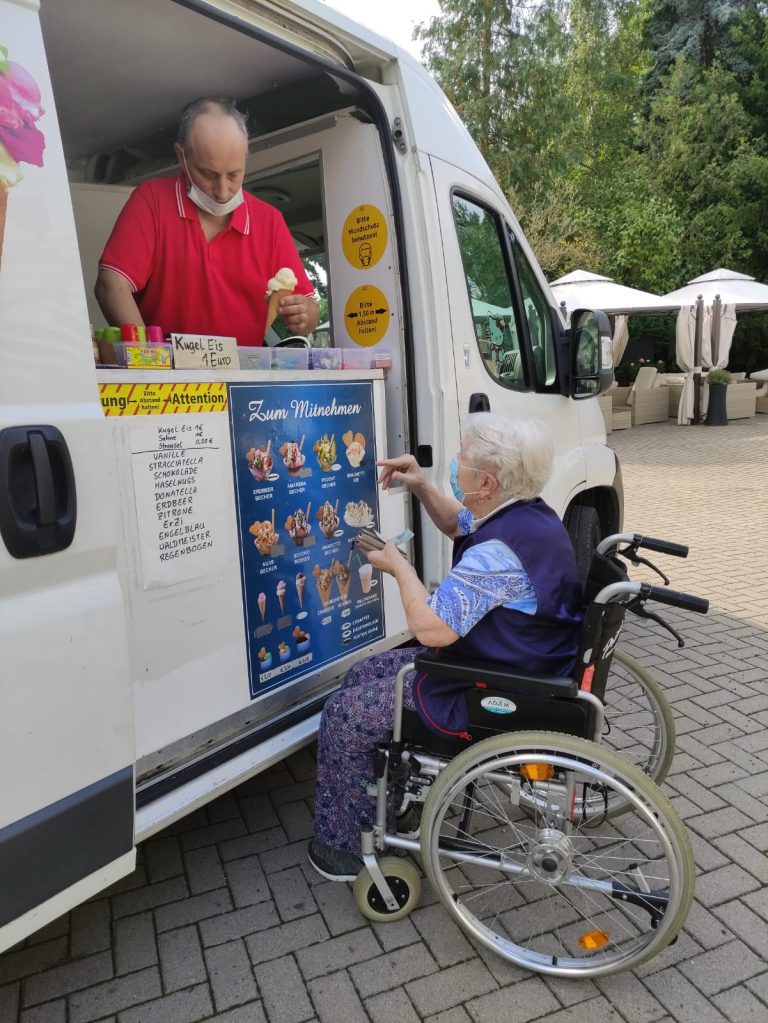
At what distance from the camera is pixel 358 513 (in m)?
2.85

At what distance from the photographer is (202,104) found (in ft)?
8.79

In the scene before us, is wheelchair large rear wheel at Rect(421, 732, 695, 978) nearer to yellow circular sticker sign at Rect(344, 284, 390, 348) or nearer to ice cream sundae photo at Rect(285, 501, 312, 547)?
ice cream sundae photo at Rect(285, 501, 312, 547)

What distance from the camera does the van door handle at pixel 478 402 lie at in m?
3.14

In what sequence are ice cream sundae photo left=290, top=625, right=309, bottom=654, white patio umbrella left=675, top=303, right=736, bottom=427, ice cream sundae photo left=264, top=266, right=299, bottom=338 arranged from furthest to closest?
white patio umbrella left=675, top=303, right=736, bottom=427, ice cream sundae photo left=264, top=266, right=299, bottom=338, ice cream sundae photo left=290, top=625, right=309, bottom=654

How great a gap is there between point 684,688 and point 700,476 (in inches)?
267

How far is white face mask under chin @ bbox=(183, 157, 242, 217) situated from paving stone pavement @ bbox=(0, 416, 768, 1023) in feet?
7.11

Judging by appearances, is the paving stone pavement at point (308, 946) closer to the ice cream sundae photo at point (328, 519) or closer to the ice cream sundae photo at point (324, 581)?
the ice cream sundae photo at point (324, 581)

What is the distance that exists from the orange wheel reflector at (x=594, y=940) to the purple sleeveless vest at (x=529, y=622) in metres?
0.65

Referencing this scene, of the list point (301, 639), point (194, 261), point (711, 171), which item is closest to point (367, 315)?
point (194, 261)

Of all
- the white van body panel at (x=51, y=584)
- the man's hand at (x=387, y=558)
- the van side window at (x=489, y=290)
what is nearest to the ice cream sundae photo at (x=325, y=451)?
the man's hand at (x=387, y=558)

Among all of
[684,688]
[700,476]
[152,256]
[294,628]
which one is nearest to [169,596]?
[294,628]

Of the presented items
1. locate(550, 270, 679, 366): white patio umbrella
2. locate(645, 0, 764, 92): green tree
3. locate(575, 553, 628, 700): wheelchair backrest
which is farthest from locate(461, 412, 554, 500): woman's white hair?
locate(645, 0, 764, 92): green tree

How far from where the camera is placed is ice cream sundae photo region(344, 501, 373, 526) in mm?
2811

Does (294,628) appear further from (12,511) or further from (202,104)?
(202,104)
